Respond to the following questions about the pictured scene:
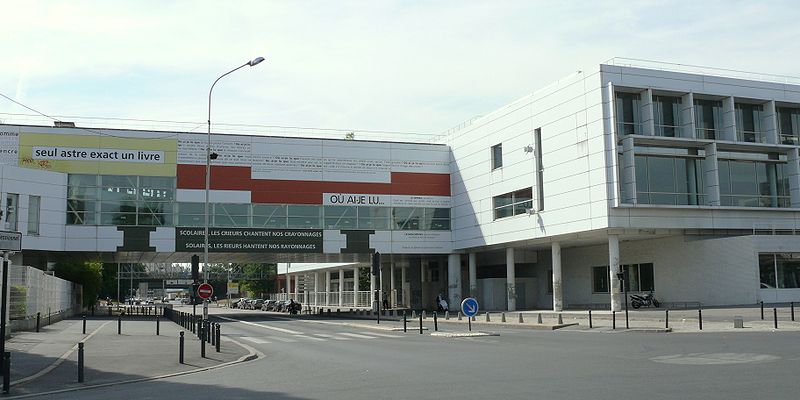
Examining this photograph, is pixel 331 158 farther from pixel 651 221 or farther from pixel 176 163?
pixel 651 221

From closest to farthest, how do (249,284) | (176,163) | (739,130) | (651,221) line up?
(651,221), (739,130), (176,163), (249,284)

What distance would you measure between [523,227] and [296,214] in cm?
1672

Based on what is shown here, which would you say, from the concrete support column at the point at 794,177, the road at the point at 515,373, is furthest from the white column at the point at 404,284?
the road at the point at 515,373

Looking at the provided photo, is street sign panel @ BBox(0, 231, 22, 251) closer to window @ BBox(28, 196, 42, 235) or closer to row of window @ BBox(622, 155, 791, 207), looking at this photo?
row of window @ BBox(622, 155, 791, 207)

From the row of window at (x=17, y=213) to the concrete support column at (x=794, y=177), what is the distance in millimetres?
Answer: 47134

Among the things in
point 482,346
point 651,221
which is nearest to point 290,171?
point 651,221

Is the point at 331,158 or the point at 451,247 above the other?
the point at 331,158

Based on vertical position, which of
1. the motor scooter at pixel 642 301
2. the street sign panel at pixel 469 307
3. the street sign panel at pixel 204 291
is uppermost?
the street sign panel at pixel 204 291

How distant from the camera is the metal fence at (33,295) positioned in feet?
97.0

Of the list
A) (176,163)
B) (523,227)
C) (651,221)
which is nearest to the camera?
(651,221)

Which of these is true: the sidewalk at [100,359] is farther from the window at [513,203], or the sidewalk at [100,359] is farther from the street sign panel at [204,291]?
the window at [513,203]

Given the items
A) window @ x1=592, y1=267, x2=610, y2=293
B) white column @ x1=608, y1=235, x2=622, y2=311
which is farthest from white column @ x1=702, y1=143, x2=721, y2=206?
window @ x1=592, y1=267, x2=610, y2=293

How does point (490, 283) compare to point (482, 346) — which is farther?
point (490, 283)

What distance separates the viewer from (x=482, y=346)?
22.8 metres
